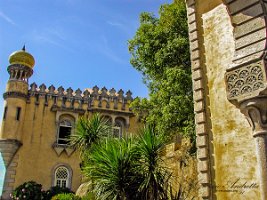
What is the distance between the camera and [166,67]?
16141mm

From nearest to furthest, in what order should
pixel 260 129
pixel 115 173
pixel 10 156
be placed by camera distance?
1. pixel 260 129
2. pixel 115 173
3. pixel 10 156

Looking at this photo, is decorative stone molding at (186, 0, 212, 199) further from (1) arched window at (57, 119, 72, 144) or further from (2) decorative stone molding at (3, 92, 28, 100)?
(1) arched window at (57, 119, 72, 144)

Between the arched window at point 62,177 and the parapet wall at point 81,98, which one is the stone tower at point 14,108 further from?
the arched window at point 62,177

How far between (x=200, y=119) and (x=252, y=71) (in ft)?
6.16

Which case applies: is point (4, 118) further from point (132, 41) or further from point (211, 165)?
point (211, 165)

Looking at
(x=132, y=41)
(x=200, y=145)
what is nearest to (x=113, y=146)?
(x=200, y=145)

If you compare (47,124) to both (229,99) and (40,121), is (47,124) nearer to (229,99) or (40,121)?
(40,121)

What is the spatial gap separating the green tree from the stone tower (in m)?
10.7

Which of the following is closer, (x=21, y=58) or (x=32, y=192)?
(x=32, y=192)

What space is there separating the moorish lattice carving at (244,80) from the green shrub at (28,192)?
19439 millimetres

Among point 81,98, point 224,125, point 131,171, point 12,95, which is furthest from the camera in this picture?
point 81,98

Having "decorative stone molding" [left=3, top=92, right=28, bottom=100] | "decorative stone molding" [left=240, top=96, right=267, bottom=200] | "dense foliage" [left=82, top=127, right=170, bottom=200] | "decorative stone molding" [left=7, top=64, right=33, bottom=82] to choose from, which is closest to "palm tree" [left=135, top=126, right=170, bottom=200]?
"dense foliage" [left=82, top=127, right=170, bottom=200]

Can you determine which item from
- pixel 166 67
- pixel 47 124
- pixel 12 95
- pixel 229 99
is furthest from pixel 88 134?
pixel 229 99

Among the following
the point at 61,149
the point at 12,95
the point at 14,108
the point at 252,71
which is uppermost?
the point at 12,95
